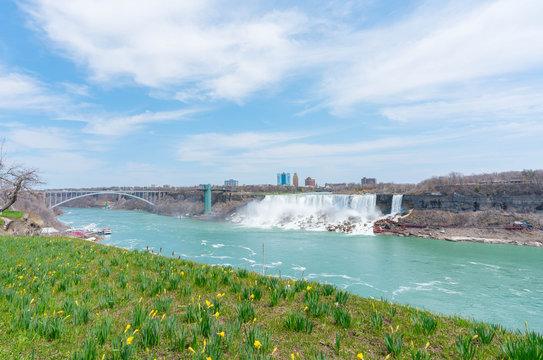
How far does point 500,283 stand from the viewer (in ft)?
55.9

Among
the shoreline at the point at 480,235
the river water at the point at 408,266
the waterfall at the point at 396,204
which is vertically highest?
the waterfall at the point at 396,204

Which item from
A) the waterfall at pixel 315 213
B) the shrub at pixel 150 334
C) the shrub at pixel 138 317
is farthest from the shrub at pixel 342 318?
the waterfall at pixel 315 213

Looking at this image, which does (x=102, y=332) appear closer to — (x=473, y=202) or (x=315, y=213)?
(x=473, y=202)

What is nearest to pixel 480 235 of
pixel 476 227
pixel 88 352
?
pixel 476 227

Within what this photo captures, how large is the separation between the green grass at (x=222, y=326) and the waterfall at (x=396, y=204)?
43.6 meters

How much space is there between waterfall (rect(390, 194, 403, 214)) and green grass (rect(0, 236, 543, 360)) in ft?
143

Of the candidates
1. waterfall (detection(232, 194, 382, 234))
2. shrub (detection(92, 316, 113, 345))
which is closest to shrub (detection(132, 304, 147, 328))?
shrub (detection(92, 316, 113, 345))

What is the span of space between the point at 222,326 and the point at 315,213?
47.7 m

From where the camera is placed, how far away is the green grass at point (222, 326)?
291 cm

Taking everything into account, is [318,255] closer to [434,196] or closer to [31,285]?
[31,285]

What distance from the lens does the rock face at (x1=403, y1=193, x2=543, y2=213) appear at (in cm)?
3438

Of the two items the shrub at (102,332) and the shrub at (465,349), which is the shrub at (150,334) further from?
the shrub at (465,349)

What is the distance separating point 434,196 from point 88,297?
46794mm

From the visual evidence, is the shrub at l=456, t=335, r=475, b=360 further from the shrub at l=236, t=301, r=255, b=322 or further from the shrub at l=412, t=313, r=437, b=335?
the shrub at l=236, t=301, r=255, b=322
